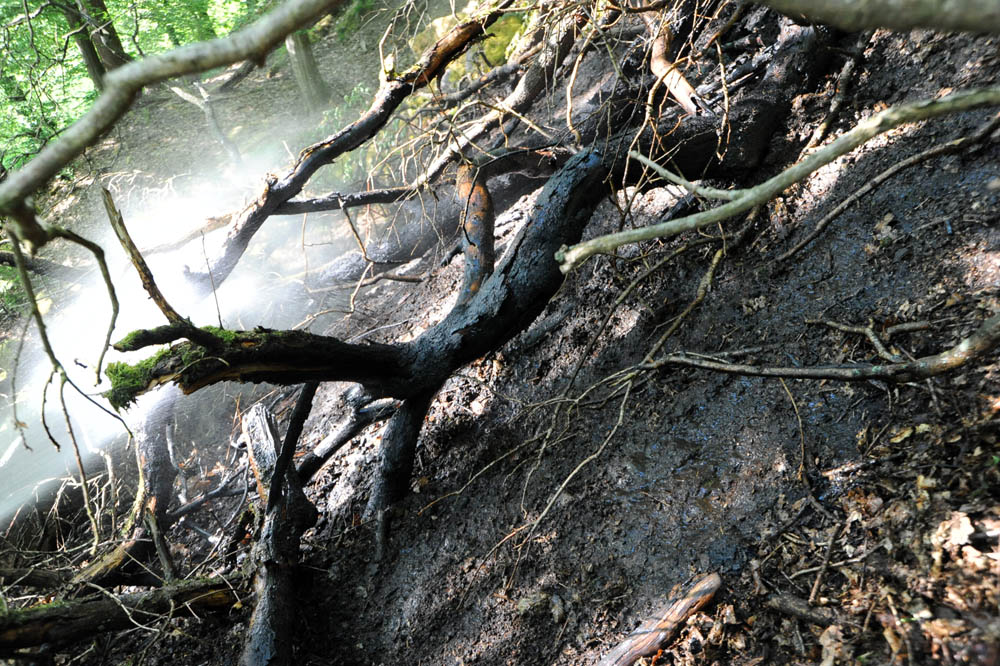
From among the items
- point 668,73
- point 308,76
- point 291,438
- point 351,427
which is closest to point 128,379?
point 291,438

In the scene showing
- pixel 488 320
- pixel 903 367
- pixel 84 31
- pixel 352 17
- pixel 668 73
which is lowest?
pixel 903 367

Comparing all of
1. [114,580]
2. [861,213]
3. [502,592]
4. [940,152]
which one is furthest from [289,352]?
[940,152]

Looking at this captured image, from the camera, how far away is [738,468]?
2.61 meters

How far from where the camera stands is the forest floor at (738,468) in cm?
191

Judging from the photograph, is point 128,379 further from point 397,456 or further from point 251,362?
point 397,456

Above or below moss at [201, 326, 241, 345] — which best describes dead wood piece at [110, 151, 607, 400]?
below

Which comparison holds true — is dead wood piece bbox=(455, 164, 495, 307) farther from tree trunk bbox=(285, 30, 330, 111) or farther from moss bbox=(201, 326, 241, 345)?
tree trunk bbox=(285, 30, 330, 111)

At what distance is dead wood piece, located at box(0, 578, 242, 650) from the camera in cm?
261

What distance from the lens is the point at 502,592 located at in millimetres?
2840

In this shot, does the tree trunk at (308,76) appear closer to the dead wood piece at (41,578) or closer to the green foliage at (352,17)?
the green foliage at (352,17)

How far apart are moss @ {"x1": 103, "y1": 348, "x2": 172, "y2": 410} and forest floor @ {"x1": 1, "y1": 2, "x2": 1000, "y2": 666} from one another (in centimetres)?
171

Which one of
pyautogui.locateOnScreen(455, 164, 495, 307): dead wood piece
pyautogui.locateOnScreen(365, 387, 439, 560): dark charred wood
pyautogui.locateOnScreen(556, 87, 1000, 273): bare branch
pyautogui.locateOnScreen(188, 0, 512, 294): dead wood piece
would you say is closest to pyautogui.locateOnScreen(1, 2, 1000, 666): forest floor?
pyautogui.locateOnScreen(365, 387, 439, 560): dark charred wood

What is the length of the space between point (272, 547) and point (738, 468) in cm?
273

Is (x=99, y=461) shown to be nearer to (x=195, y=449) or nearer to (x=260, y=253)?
(x=195, y=449)
